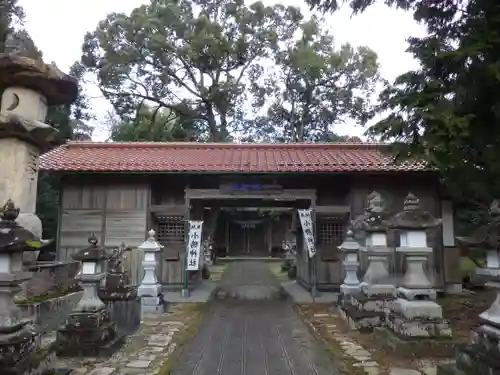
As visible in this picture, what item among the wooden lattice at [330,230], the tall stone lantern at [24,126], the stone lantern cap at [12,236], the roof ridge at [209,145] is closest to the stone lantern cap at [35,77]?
Answer: the tall stone lantern at [24,126]

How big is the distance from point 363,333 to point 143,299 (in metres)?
5.06

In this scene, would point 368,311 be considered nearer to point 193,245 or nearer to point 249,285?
point 193,245

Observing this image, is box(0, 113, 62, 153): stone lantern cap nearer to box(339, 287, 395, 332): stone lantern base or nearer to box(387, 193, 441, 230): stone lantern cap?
box(387, 193, 441, 230): stone lantern cap

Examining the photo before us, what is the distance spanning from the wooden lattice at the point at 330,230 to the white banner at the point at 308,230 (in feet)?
4.03

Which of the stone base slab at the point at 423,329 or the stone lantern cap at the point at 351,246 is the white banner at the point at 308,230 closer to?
the stone lantern cap at the point at 351,246

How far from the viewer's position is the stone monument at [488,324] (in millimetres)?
3920

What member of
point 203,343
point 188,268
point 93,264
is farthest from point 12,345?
point 188,268

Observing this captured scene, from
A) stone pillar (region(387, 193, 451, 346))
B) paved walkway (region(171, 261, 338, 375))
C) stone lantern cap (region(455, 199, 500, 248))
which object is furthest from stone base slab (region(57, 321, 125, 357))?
stone lantern cap (region(455, 199, 500, 248))

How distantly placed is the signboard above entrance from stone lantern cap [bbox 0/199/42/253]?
28.0 feet

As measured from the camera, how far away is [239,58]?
83.4 feet

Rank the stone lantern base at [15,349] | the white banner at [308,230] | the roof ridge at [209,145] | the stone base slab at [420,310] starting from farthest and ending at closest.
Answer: the roof ridge at [209,145]
the white banner at [308,230]
the stone base slab at [420,310]
the stone lantern base at [15,349]

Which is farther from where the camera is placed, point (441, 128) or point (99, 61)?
point (99, 61)

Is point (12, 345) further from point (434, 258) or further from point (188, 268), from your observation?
point (434, 258)

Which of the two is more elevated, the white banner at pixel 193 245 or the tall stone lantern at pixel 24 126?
the tall stone lantern at pixel 24 126
